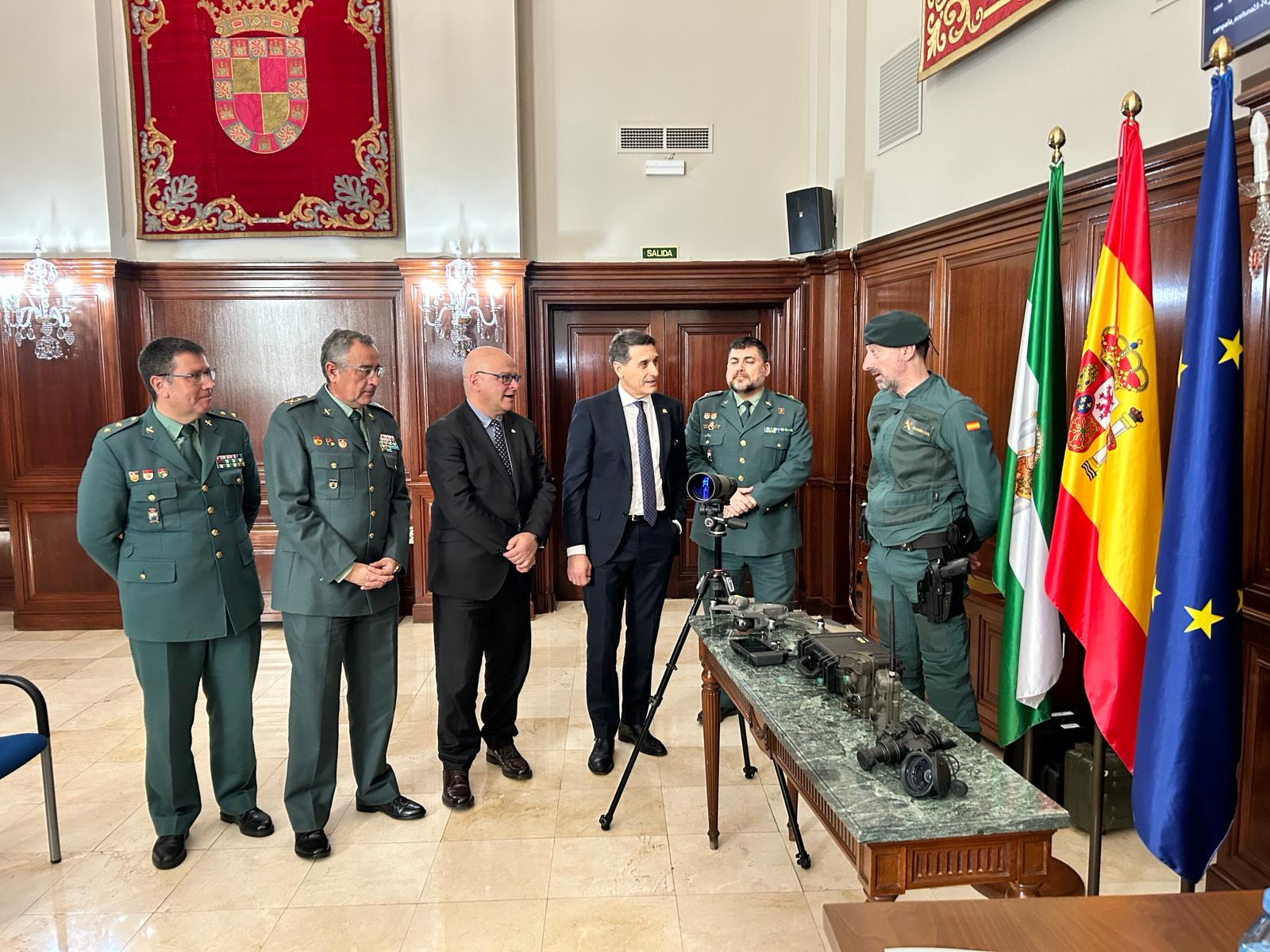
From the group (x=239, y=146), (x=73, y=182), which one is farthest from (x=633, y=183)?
(x=73, y=182)

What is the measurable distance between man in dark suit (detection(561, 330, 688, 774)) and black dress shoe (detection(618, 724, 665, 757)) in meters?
0.11

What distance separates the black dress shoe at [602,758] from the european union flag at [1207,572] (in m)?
1.90

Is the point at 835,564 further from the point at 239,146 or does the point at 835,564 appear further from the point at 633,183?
the point at 239,146

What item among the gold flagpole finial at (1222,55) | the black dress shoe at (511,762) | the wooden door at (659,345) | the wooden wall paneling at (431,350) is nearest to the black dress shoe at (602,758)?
the black dress shoe at (511,762)

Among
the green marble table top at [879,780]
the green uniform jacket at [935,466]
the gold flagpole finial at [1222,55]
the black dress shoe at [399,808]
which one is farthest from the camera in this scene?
the black dress shoe at [399,808]

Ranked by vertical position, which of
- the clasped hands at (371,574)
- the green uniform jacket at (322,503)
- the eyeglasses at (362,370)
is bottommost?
the clasped hands at (371,574)

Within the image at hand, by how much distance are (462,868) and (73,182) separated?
5.07 meters

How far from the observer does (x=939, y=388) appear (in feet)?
8.45

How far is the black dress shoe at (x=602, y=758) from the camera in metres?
3.22

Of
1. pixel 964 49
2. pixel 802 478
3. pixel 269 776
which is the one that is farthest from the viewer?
pixel 964 49

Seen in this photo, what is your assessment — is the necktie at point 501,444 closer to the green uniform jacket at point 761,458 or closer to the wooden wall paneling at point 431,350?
the green uniform jacket at point 761,458

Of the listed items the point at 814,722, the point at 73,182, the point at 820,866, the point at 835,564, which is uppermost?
Result: the point at 73,182

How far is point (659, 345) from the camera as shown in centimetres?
587

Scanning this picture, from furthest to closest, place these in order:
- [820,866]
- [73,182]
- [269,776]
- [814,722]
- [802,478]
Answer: [73,182] → [802,478] → [269,776] → [820,866] → [814,722]
